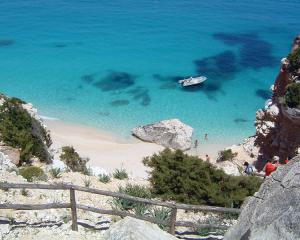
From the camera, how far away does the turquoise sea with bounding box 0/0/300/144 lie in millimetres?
38375

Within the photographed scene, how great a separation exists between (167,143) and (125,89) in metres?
9.13

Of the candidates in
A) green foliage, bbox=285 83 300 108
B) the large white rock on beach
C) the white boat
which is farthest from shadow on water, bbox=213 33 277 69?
green foliage, bbox=285 83 300 108

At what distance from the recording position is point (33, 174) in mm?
15266

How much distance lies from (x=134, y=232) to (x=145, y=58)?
39709 mm

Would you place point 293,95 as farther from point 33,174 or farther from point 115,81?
point 115,81

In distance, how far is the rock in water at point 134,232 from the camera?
8.84 m

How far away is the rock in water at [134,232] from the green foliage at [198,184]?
5347 mm

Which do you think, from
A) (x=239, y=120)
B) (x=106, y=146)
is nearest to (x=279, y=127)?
(x=239, y=120)

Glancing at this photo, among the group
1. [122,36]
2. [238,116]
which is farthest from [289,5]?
[238,116]

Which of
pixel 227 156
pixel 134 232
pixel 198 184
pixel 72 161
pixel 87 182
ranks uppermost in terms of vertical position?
pixel 134 232

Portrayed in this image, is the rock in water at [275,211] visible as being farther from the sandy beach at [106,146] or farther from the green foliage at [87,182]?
the sandy beach at [106,146]

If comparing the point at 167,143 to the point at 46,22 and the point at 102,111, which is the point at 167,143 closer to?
the point at 102,111

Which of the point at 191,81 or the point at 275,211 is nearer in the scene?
the point at 275,211

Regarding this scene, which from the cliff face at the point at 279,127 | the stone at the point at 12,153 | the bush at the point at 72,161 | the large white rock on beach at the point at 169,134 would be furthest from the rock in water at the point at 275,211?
the large white rock on beach at the point at 169,134
